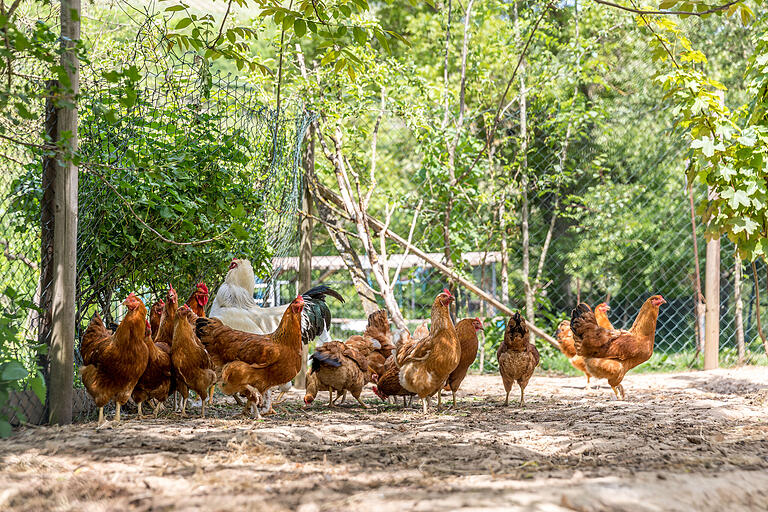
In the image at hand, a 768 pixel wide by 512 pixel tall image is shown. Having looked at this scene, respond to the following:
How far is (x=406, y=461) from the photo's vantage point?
3.17m

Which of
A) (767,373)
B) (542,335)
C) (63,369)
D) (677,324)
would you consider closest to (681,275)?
(677,324)

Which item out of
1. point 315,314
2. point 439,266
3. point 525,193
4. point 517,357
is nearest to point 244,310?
point 315,314

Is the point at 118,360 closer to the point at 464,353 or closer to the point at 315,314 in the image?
the point at 315,314

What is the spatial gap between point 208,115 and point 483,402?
3.43 metres

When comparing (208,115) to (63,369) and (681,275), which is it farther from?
(681,275)

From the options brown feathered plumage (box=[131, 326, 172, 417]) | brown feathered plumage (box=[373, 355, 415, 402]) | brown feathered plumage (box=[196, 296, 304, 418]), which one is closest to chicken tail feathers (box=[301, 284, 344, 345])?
brown feathered plumage (box=[373, 355, 415, 402])

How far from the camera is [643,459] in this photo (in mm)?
3178

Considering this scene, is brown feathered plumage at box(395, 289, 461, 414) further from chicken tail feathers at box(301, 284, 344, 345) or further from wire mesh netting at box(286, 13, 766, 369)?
wire mesh netting at box(286, 13, 766, 369)

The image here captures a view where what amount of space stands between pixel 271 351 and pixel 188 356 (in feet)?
1.88

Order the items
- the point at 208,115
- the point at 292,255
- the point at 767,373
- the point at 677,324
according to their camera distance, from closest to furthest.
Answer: the point at 208,115, the point at 767,373, the point at 292,255, the point at 677,324

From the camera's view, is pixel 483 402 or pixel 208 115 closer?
pixel 208 115

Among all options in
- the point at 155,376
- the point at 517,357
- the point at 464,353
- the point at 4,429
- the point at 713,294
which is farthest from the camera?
the point at 713,294

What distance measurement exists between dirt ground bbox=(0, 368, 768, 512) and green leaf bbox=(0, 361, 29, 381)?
346 mm

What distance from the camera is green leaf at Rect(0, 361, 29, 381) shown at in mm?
3053
